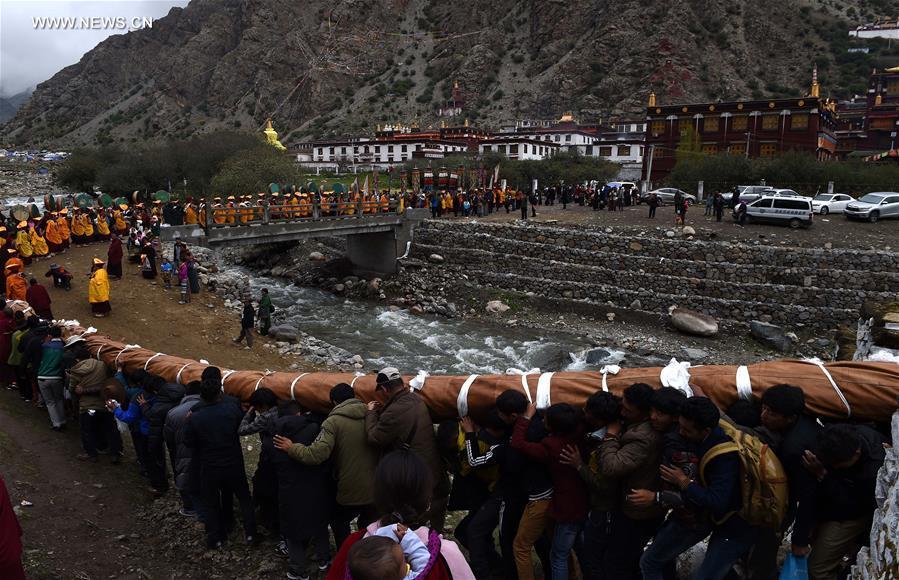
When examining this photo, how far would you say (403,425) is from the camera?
4250 millimetres

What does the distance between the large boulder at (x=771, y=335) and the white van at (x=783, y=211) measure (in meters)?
6.76

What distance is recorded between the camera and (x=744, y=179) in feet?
121

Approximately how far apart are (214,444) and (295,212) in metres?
19.7

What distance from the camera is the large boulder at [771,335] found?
730 inches

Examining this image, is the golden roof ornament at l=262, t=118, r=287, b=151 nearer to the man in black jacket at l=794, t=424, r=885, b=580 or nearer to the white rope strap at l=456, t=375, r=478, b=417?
the white rope strap at l=456, t=375, r=478, b=417

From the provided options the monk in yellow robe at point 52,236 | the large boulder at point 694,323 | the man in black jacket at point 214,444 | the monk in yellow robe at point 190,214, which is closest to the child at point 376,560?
the man in black jacket at point 214,444

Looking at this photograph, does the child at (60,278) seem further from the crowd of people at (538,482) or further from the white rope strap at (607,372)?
the white rope strap at (607,372)

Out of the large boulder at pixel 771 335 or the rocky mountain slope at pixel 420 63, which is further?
the rocky mountain slope at pixel 420 63

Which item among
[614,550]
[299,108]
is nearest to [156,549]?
[614,550]

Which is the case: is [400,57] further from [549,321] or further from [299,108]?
[549,321]

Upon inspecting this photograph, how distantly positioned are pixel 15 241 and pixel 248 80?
120804mm

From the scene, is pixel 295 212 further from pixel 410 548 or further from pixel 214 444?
pixel 410 548

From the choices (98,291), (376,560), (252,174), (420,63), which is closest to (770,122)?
(252,174)

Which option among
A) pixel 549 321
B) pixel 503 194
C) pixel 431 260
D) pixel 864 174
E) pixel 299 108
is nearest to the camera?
pixel 549 321
